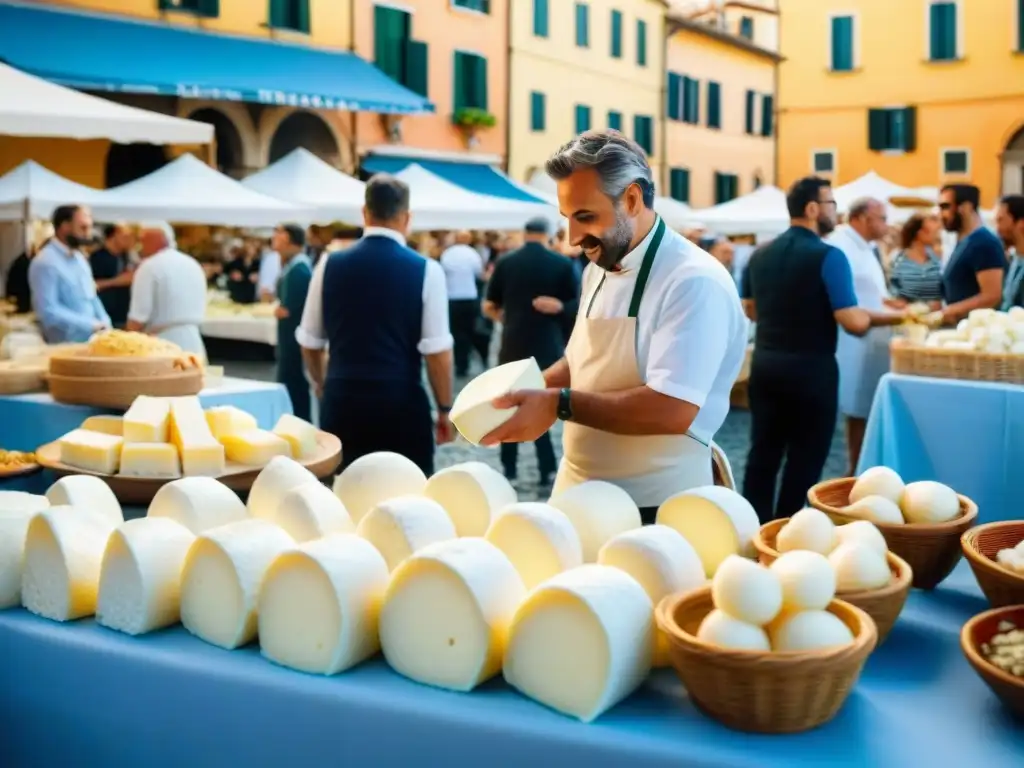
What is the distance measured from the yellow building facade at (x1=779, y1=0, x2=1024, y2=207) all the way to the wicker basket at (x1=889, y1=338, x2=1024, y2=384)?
29148 millimetres

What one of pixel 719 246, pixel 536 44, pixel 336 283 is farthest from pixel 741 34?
pixel 336 283

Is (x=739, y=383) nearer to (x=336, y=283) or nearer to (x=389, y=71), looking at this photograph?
(x=336, y=283)

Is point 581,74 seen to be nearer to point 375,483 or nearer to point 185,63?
point 185,63

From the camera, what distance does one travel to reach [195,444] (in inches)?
125

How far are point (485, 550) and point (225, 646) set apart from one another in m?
0.45

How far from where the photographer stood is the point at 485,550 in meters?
1.76

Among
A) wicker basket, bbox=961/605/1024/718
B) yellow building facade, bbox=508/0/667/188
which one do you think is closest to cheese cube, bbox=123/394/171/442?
wicker basket, bbox=961/605/1024/718

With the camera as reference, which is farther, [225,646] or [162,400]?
[162,400]

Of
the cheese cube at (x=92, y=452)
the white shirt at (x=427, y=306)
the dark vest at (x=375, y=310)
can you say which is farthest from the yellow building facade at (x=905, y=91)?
the cheese cube at (x=92, y=452)

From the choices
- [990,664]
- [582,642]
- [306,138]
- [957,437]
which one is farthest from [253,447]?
[306,138]

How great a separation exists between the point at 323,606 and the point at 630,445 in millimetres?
1081

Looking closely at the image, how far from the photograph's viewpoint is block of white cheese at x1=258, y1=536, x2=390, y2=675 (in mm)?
1742

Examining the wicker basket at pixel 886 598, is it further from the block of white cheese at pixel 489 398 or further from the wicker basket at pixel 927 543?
the block of white cheese at pixel 489 398

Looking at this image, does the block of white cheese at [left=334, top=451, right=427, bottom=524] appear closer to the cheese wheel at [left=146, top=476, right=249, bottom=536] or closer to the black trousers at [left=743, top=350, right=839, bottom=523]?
the cheese wheel at [left=146, top=476, right=249, bottom=536]
